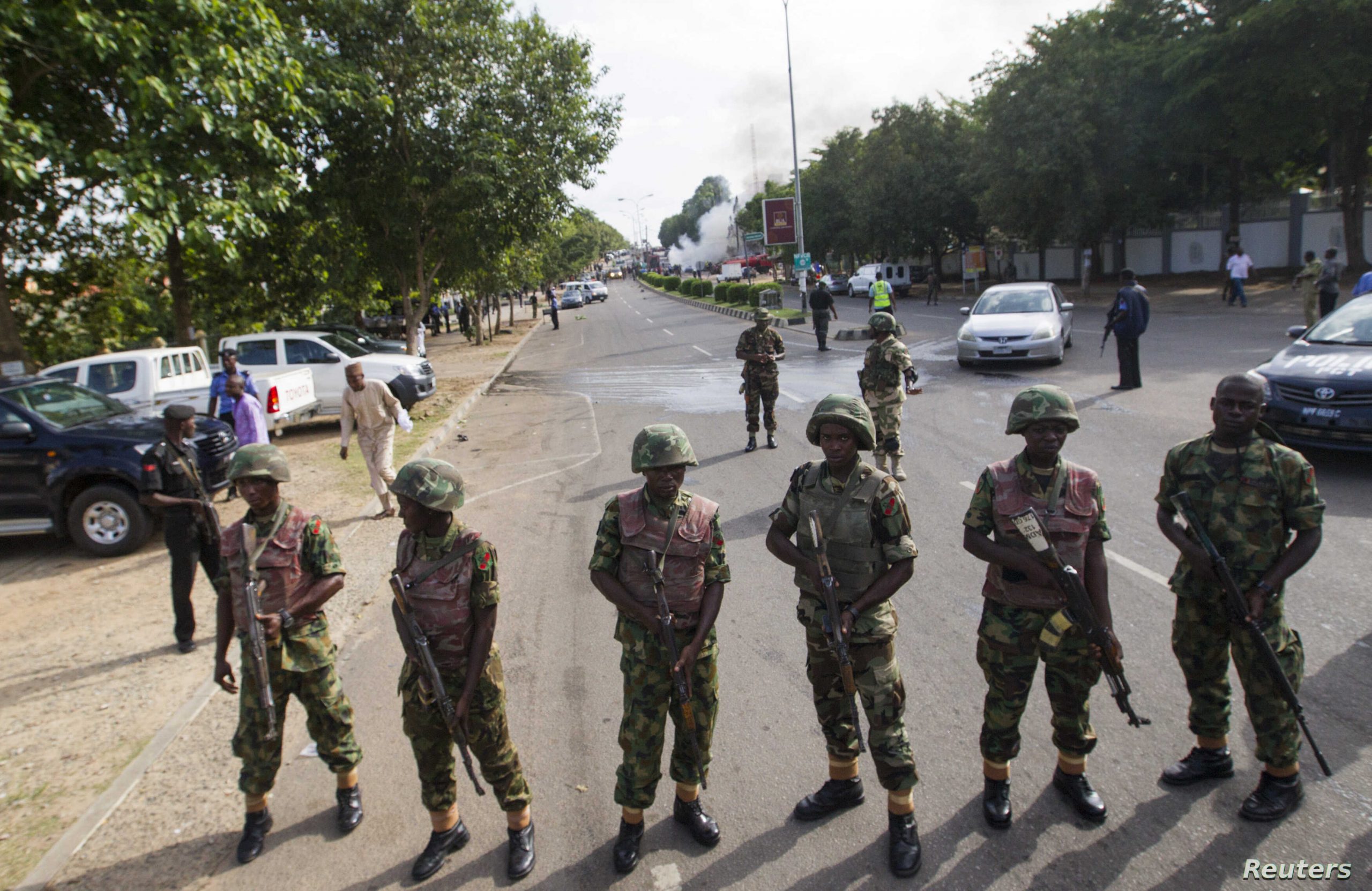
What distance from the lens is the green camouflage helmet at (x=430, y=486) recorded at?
3.03 meters

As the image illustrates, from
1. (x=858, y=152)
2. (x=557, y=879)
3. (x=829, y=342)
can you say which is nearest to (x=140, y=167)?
(x=557, y=879)

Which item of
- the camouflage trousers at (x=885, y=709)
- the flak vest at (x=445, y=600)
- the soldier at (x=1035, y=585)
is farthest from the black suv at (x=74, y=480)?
the soldier at (x=1035, y=585)

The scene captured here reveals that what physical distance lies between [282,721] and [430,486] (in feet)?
4.41

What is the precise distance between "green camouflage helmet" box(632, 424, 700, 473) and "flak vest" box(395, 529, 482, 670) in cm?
65

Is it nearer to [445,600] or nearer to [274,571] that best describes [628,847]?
[445,600]

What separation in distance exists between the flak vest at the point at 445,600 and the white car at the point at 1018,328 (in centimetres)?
1369

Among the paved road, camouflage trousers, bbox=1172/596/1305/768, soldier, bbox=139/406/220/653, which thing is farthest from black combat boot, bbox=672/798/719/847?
soldier, bbox=139/406/220/653

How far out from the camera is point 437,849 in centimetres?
334

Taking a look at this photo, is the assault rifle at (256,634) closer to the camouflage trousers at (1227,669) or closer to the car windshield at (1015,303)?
the camouflage trousers at (1227,669)

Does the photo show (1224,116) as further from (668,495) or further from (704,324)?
(668,495)

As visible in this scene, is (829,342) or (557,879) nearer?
(557,879)

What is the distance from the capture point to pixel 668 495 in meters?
3.16

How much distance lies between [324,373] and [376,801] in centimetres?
1272

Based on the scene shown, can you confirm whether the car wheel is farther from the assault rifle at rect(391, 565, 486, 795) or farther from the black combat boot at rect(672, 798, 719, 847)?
the black combat boot at rect(672, 798, 719, 847)
